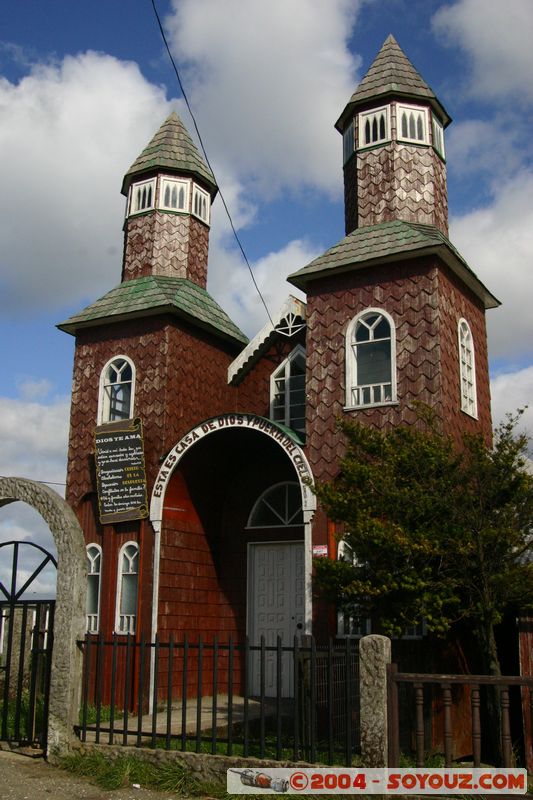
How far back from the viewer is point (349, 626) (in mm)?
12133

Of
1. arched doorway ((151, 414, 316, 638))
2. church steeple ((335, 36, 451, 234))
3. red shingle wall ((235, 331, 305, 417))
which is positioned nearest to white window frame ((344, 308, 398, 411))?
arched doorway ((151, 414, 316, 638))

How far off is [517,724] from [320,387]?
6.19m

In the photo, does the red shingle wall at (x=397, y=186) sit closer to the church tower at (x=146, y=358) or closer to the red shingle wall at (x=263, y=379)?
the red shingle wall at (x=263, y=379)

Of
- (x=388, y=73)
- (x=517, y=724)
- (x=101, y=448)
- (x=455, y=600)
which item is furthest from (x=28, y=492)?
(x=388, y=73)

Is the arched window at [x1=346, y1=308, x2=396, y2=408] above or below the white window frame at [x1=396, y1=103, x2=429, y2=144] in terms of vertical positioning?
below

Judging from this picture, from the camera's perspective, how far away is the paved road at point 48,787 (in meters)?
8.09

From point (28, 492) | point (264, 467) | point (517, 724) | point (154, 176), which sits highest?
point (154, 176)

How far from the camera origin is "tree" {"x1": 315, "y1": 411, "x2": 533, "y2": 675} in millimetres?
9266

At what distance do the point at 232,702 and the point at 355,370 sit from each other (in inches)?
Answer: 219

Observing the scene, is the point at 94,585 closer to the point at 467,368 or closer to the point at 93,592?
the point at 93,592

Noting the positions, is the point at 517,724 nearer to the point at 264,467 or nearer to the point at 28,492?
the point at 264,467

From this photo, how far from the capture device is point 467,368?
14.0 m

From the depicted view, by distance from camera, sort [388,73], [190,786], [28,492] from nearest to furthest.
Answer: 1. [190,786]
2. [28,492]
3. [388,73]

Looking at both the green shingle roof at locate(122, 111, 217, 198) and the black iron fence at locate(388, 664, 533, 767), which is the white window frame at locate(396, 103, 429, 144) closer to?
the green shingle roof at locate(122, 111, 217, 198)
